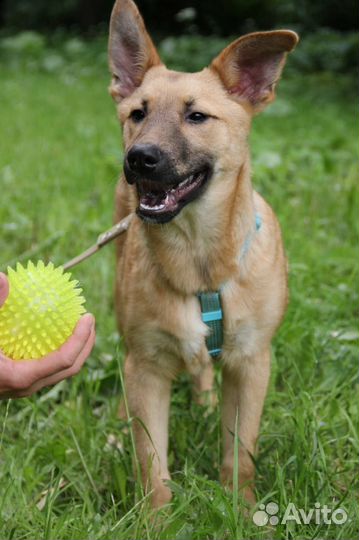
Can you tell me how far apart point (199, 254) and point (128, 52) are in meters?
1.08

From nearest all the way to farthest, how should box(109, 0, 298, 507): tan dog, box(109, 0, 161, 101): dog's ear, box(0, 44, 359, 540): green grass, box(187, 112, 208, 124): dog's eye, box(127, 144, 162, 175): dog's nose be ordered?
box(0, 44, 359, 540): green grass
box(127, 144, 162, 175): dog's nose
box(109, 0, 298, 507): tan dog
box(187, 112, 208, 124): dog's eye
box(109, 0, 161, 101): dog's ear

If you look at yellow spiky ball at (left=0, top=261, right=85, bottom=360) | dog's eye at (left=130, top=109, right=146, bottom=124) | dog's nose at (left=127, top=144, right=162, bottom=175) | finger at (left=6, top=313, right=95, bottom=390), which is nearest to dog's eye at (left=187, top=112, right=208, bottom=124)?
dog's eye at (left=130, top=109, right=146, bottom=124)

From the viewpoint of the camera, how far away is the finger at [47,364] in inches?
88.1

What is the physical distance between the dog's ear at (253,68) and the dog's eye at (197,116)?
0.25 metres

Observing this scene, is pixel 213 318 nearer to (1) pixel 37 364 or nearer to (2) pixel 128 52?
(1) pixel 37 364

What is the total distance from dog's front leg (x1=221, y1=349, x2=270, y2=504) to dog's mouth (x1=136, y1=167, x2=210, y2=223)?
0.72 metres

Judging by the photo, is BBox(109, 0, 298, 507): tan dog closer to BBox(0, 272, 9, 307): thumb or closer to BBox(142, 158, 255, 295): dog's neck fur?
BBox(142, 158, 255, 295): dog's neck fur

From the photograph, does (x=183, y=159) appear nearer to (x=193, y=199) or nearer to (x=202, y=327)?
(x=193, y=199)

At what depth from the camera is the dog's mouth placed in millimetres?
2990

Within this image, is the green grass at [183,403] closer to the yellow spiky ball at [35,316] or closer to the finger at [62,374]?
the finger at [62,374]

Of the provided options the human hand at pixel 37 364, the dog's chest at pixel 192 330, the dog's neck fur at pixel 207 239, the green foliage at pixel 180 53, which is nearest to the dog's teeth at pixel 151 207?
the dog's neck fur at pixel 207 239

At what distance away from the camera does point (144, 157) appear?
2.90 m

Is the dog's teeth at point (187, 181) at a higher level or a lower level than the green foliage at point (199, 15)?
higher

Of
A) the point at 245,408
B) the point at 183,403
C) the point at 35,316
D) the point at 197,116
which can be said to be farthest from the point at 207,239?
the point at 35,316
